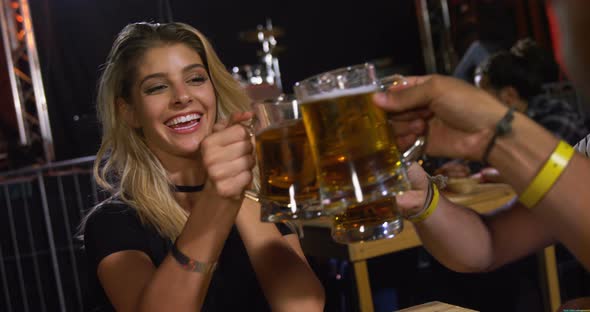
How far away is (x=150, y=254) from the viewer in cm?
154

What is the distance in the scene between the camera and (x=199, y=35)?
5.59 ft

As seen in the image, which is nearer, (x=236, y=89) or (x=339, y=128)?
(x=339, y=128)

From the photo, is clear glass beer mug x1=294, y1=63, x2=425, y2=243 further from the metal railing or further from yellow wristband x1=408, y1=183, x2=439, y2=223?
the metal railing

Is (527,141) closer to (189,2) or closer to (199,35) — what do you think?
(199,35)

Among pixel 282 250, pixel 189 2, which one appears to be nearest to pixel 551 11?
pixel 282 250

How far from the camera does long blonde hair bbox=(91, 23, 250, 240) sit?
5.27 feet

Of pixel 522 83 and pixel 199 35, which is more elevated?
pixel 199 35

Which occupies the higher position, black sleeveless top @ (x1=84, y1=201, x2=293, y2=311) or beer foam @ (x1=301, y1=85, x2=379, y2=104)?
beer foam @ (x1=301, y1=85, x2=379, y2=104)

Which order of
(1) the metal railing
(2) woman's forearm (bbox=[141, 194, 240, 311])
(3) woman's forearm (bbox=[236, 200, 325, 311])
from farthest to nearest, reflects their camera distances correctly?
(1) the metal railing
(3) woman's forearm (bbox=[236, 200, 325, 311])
(2) woman's forearm (bbox=[141, 194, 240, 311])

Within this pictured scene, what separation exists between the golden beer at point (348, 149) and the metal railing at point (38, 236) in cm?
308

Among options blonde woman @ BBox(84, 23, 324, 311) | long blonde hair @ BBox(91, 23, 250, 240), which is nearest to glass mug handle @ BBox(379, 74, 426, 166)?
blonde woman @ BBox(84, 23, 324, 311)

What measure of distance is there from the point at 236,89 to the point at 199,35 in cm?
19

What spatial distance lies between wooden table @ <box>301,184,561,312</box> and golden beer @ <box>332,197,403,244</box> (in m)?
1.18

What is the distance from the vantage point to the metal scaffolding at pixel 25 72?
4984 mm
